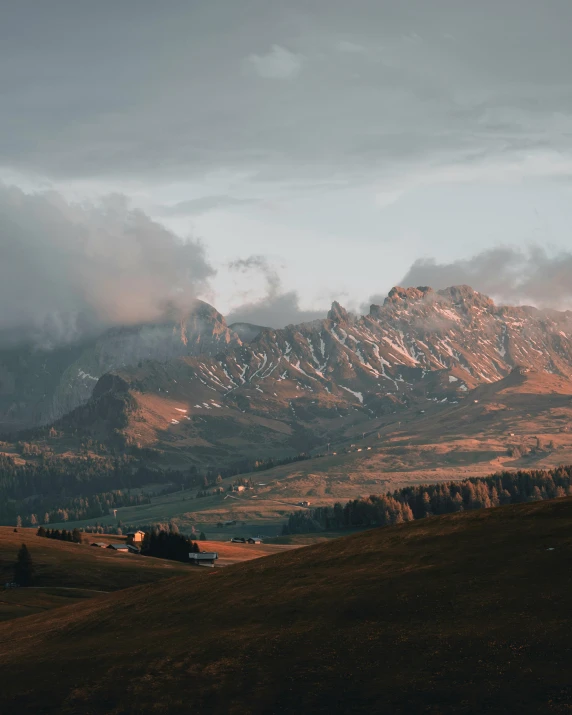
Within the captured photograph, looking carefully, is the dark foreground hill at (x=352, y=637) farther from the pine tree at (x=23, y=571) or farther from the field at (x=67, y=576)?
the pine tree at (x=23, y=571)

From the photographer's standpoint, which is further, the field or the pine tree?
the pine tree

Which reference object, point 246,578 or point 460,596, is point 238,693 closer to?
point 460,596

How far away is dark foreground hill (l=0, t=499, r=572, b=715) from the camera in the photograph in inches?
2021

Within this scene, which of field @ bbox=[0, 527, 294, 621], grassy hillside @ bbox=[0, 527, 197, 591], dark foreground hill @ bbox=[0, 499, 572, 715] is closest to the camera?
dark foreground hill @ bbox=[0, 499, 572, 715]

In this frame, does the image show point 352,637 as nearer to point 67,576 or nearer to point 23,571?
point 23,571

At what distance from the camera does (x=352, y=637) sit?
204 ft

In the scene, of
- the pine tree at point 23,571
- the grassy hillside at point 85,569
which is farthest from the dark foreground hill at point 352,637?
the grassy hillside at point 85,569

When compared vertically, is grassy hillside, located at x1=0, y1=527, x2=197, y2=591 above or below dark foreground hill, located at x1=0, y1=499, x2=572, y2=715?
below

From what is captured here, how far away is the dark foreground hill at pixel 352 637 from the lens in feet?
168

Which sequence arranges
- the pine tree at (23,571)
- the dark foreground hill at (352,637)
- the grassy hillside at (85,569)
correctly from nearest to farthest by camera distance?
the dark foreground hill at (352,637), the pine tree at (23,571), the grassy hillside at (85,569)

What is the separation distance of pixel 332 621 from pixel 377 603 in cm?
421

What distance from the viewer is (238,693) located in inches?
2196

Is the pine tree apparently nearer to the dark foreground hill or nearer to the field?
the field

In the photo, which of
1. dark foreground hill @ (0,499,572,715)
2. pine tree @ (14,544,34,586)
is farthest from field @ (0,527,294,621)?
dark foreground hill @ (0,499,572,715)
